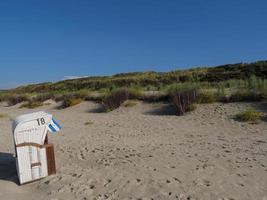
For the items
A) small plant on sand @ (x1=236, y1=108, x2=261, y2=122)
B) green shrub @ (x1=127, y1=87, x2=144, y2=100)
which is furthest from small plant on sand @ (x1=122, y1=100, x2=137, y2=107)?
small plant on sand @ (x1=236, y1=108, x2=261, y2=122)

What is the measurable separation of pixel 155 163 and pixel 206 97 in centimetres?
816

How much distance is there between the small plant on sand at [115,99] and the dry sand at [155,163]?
5.19 m

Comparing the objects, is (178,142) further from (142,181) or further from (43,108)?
(43,108)

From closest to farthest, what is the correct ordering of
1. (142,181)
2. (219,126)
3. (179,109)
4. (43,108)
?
(142,181), (219,126), (179,109), (43,108)

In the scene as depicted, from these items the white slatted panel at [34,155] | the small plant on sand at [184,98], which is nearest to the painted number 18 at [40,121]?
the white slatted panel at [34,155]

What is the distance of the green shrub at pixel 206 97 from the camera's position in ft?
43.0

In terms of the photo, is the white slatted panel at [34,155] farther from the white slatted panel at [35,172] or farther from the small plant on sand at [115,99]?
the small plant on sand at [115,99]

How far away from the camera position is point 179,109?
12.7m

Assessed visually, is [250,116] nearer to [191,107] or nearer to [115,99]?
[191,107]

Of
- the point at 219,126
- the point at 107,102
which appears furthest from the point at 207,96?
the point at 107,102

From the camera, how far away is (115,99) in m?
16.2

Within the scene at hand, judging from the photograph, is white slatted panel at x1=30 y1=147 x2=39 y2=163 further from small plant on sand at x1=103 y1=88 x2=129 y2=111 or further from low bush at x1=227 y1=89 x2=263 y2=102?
small plant on sand at x1=103 y1=88 x2=129 y2=111

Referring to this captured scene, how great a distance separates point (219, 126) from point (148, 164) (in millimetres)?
5127

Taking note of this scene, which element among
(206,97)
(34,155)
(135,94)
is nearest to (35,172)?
(34,155)
